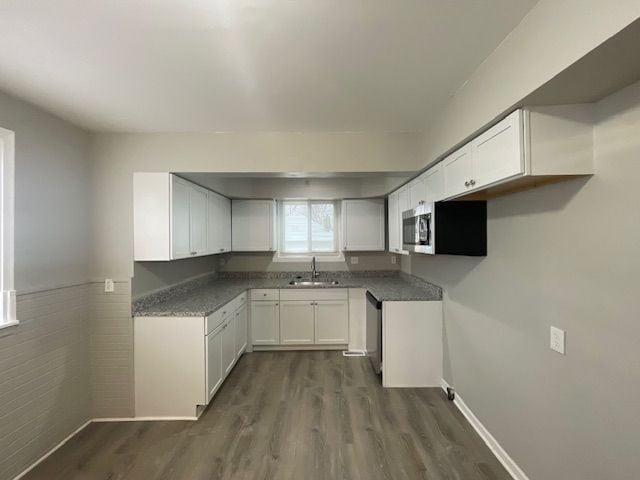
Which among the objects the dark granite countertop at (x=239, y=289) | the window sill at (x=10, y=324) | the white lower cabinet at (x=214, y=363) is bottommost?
the white lower cabinet at (x=214, y=363)

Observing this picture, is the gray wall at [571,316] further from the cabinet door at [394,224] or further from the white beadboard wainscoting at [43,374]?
the white beadboard wainscoting at [43,374]

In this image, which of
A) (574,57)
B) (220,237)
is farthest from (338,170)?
(220,237)

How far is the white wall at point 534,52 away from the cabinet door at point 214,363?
8.35ft

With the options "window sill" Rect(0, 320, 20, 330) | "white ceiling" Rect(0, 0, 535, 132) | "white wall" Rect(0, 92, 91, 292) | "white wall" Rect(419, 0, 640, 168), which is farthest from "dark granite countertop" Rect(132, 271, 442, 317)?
"white wall" Rect(419, 0, 640, 168)

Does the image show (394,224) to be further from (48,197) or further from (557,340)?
(48,197)

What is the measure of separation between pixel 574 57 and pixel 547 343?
4.50 ft

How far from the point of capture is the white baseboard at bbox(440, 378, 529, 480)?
1.88 metres

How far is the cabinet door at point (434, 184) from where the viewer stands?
93.2 inches

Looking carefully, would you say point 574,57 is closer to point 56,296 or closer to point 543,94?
point 543,94

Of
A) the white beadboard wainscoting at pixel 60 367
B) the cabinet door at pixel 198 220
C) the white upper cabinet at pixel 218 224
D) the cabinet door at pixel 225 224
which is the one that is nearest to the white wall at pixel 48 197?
the white beadboard wainscoting at pixel 60 367

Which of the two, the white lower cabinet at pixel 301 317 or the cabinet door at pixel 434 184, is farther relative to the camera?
the white lower cabinet at pixel 301 317

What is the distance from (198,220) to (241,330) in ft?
4.84

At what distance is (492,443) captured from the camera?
2127mm

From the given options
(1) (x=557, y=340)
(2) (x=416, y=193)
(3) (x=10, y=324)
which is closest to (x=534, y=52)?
(1) (x=557, y=340)
